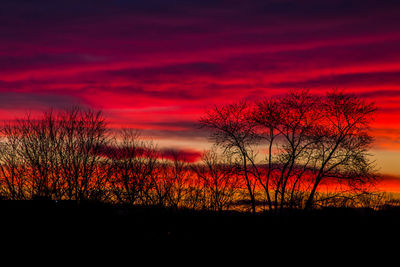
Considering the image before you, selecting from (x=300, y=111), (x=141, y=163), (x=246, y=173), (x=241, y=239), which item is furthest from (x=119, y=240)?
(x=141, y=163)

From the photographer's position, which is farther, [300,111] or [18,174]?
[18,174]

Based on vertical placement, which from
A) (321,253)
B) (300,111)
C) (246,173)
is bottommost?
(321,253)

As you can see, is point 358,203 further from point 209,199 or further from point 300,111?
point 209,199

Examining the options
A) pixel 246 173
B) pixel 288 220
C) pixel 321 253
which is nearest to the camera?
pixel 321 253

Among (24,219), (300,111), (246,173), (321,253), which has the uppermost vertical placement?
(300,111)

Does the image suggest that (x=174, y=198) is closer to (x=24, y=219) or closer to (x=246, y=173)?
(x=246, y=173)

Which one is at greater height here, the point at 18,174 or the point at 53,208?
the point at 18,174

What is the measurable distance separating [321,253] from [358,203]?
67.3 ft

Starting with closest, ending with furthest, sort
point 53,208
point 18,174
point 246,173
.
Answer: point 53,208 < point 246,173 < point 18,174

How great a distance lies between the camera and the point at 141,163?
7369 cm

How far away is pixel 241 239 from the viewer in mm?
28297

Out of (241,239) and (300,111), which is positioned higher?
(300,111)

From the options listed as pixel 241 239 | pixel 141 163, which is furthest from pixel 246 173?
pixel 141 163

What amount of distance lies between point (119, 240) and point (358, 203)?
26.4 metres
